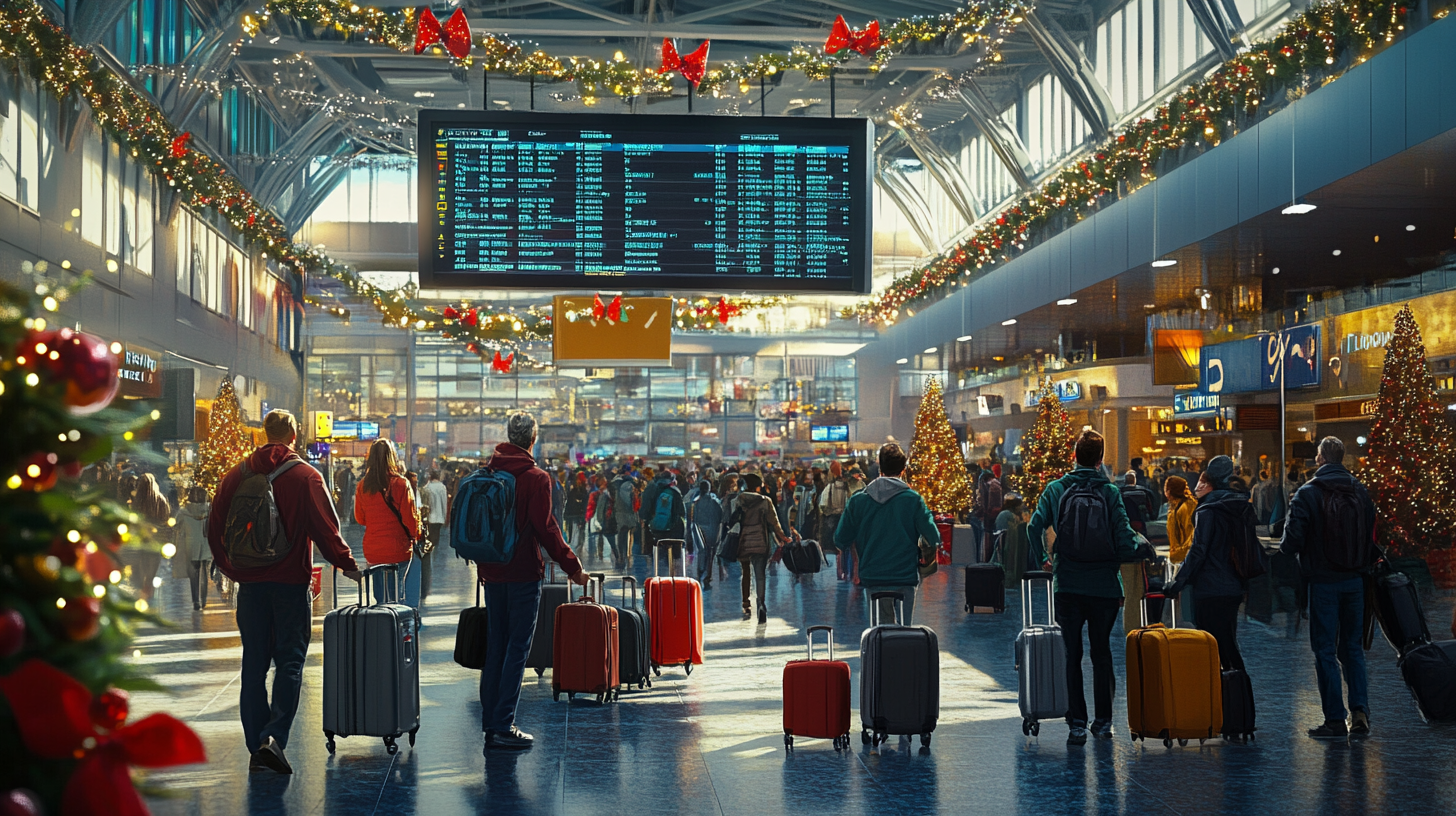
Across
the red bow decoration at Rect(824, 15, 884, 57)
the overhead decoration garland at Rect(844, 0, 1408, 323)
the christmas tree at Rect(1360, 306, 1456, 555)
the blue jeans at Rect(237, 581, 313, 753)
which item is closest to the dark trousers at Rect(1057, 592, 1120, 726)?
the blue jeans at Rect(237, 581, 313, 753)

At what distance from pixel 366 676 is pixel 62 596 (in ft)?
16.8

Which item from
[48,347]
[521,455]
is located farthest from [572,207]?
[48,347]

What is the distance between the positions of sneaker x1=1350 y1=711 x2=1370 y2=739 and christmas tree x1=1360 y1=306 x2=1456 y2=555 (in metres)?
6.87

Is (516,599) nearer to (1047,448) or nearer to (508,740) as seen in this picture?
(508,740)

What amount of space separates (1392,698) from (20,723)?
8877 mm

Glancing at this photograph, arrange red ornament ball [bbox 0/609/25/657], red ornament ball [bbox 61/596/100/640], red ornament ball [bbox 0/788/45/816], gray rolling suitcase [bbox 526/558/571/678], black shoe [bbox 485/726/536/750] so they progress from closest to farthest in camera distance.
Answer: red ornament ball [bbox 0/788/45/816] → red ornament ball [bbox 0/609/25/657] → red ornament ball [bbox 61/596/100/640] → black shoe [bbox 485/726/536/750] → gray rolling suitcase [bbox 526/558/571/678]

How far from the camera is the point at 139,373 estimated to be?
63.4ft

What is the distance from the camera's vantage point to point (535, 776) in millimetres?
6738

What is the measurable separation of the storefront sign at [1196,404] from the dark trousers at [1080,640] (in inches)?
634

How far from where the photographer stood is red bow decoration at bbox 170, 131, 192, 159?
20531 mm

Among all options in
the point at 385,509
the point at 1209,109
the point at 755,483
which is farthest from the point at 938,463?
the point at 385,509

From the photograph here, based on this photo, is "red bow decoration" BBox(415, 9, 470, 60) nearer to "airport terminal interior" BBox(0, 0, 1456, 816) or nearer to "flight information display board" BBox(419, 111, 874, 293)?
"airport terminal interior" BBox(0, 0, 1456, 816)

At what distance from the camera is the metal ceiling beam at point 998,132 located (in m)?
24.3

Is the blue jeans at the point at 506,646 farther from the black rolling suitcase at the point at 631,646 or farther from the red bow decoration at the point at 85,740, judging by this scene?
the red bow decoration at the point at 85,740
